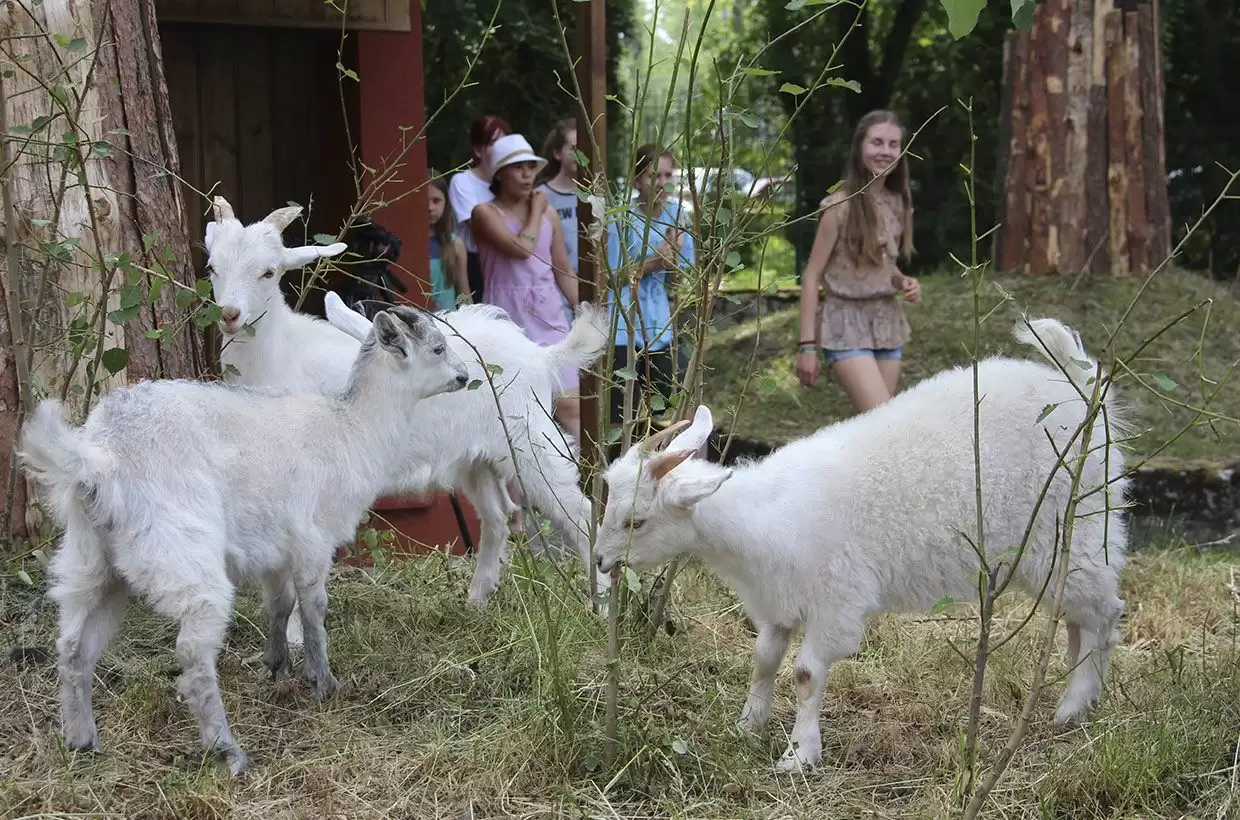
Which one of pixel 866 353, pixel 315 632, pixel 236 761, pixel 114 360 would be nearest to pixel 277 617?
pixel 315 632

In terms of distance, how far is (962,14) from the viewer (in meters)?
2.27

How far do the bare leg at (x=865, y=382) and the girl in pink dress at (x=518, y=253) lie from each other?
1.38 meters

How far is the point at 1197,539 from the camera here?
716 cm

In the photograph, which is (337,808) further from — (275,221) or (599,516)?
(275,221)

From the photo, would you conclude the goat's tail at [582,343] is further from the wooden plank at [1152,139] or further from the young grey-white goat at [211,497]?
the wooden plank at [1152,139]

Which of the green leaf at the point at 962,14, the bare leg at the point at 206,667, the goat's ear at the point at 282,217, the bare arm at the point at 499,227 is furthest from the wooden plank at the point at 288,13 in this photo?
the green leaf at the point at 962,14

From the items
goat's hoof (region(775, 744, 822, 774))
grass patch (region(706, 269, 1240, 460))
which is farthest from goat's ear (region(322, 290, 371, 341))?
grass patch (region(706, 269, 1240, 460))

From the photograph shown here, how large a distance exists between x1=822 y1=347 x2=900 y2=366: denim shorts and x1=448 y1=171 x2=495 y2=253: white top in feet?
6.58

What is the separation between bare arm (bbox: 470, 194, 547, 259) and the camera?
679 cm

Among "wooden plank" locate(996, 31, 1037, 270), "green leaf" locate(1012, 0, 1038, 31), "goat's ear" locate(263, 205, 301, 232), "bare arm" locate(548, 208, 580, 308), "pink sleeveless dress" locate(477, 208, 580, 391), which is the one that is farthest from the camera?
"wooden plank" locate(996, 31, 1037, 270)

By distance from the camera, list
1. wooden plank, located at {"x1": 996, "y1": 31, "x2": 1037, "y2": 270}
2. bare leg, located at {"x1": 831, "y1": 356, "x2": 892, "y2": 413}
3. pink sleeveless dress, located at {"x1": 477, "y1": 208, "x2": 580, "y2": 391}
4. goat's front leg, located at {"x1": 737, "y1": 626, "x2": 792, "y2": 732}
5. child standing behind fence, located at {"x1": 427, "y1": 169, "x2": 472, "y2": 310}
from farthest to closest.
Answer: wooden plank, located at {"x1": 996, "y1": 31, "x2": 1037, "y2": 270}
child standing behind fence, located at {"x1": 427, "y1": 169, "x2": 472, "y2": 310}
pink sleeveless dress, located at {"x1": 477, "y1": 208, "x2": 580, "y2": 391}
bare leg, located at {"x1": 831, "y1": 356, "x2": 892, "y2": 413}
goat's front leg, located at {"x1": 737, "y1": 626, "x2": 792, "y2": 732}

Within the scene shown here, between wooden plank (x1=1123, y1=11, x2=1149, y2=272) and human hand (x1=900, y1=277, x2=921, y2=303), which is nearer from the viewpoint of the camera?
human hand (x1=900, y1=277, x2=921, y2=303)

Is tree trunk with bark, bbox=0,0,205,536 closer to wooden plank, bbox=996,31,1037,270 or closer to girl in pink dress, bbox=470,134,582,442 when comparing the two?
girl in pink dress, bbox=470,134,582,442

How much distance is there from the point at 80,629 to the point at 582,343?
2431 millimetres
